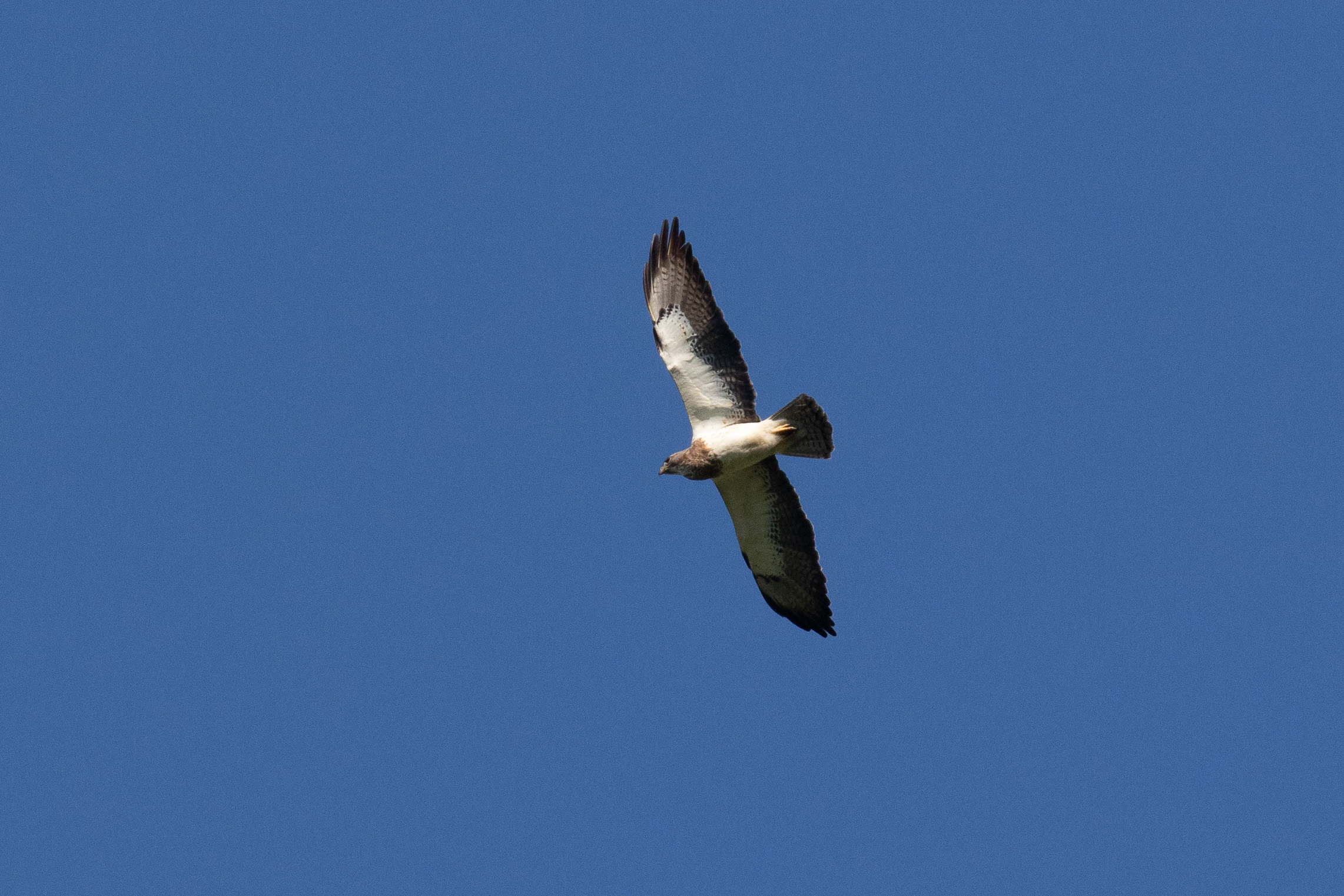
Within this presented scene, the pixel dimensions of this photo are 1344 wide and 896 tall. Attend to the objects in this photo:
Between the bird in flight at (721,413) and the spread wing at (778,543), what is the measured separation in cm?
1

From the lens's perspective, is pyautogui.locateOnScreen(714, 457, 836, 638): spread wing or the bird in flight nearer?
the bird in flight

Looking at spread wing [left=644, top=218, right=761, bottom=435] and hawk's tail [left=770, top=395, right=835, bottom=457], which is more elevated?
spread wing [left=644, top=218, right=761, bottom=435]

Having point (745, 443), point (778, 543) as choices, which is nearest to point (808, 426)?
point (745, 443)

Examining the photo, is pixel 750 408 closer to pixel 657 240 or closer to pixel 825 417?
pixel 825 417

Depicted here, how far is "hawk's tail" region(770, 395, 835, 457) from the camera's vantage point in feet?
46.7

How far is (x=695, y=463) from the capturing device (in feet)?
47.8

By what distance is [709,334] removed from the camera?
14.7 meters

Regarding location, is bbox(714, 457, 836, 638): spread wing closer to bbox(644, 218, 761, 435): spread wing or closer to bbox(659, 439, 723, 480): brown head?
bbox(659, 439, 723, 480): brown head

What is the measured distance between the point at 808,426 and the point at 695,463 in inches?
44.9

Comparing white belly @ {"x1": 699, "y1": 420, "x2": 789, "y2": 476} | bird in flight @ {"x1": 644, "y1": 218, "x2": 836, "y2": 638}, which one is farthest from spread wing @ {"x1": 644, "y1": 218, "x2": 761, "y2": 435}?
white belly @ {"x1": 699, "y1": 420, "x2": 789, "y2": 476}

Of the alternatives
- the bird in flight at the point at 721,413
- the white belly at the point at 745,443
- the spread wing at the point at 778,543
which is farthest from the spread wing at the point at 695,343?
the spread wing at the point at 778,543

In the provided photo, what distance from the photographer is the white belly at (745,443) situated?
14.4 meters

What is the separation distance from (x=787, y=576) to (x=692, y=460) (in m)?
1.96

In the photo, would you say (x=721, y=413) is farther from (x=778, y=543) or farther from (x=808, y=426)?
(x=778, y=543)
